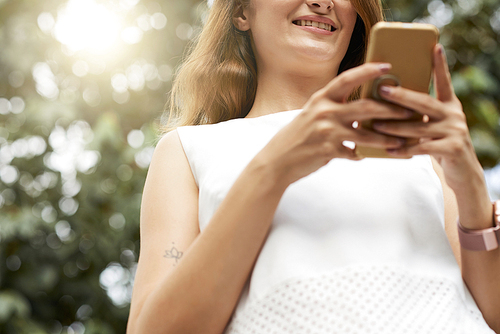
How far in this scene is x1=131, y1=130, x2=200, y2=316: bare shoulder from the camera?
1019mm

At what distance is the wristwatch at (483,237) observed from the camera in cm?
92

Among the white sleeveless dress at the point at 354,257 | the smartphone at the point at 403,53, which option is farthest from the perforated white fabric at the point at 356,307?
the smartphone at the point at 403,53

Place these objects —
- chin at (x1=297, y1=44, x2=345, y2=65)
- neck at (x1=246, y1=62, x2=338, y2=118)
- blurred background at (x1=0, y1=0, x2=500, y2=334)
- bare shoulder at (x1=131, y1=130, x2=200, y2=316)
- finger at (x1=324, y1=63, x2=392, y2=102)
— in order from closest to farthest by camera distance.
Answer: finger at (x1=324, y1=63, x2=392, y2=102) → bare shoulder at (x1=131, y1=130, x2=200, y2=316) → chin at (x1=297, y1=44, x2=345, y2=65) → neck at (x1=246, y1=62, x2=338, y2=118) → blurred background at (x1=0, y1=0, x2=500, y2=334)

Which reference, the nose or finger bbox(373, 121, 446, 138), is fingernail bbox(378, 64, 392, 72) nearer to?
finger bbox(373, 121, 446, 138)

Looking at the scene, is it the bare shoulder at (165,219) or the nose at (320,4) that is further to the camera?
the nose at (320,4)

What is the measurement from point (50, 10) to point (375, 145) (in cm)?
398

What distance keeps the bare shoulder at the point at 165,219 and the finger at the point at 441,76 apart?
1.91 ft

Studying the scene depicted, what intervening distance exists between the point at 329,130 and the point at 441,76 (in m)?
0.20

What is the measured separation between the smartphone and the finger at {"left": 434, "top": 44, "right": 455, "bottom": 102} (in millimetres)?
10

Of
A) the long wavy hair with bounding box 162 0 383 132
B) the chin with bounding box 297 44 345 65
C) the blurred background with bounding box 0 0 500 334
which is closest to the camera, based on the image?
the chin with bounding box 297 44 345 65

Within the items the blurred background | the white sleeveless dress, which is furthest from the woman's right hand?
the blurred background

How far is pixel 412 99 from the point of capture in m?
0.74

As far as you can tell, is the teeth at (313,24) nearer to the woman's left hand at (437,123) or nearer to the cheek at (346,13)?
the cheek at (346,13)

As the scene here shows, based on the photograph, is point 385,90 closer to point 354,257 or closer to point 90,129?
point 354,257
